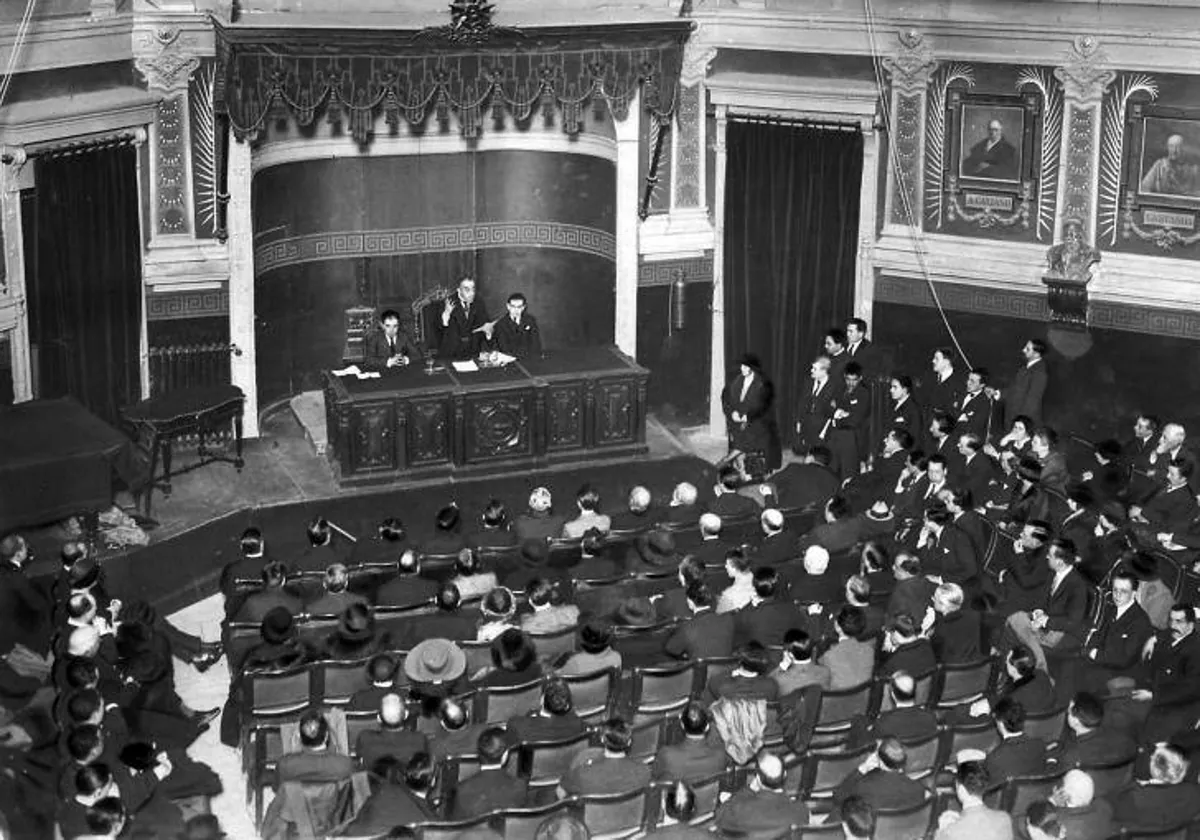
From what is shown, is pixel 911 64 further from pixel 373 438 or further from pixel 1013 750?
pixel 1013 750

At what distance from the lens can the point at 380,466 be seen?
15688mm

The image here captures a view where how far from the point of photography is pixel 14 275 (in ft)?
48.6

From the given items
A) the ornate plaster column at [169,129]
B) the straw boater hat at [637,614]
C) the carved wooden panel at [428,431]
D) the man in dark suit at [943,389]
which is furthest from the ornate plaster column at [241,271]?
the man in dark suit at [943,389]

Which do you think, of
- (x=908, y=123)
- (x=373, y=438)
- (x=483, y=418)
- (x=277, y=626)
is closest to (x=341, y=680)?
(x=277, y=626)

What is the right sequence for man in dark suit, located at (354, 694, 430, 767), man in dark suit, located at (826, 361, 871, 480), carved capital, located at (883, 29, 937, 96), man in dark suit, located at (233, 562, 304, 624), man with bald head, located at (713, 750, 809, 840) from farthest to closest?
1. carved capital, located at (883, 29, 937, 96)
2. man in dark suit, located at (826, 361, 871, 480)
3. man in dark suit, located at (233, 562, 304, 624)
4. man in dark suit, located at (354, 694, 430, 767)
5. man with bald head, located at (713, 750, 809, 840)

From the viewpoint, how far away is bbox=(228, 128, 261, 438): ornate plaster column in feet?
53.6

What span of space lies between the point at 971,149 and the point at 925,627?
20.0 feet

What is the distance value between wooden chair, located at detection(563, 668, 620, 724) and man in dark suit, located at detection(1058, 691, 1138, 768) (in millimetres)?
2674

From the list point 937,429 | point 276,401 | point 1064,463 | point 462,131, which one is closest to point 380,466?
point 276,401

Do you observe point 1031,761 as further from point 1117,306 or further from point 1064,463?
point 1117,306

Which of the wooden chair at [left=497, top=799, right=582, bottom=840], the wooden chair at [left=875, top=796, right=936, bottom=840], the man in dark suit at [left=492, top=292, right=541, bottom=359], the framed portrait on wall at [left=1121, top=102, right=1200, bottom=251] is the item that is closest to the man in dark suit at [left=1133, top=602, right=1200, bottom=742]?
the wooden chair at [left=875, top=796, right=936, bottom=840]

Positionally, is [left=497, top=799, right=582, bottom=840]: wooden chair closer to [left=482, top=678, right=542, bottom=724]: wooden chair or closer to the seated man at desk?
[left=482, top=678, right=542, bottom=724]: wooden chair

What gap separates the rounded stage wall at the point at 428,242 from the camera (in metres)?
17.7

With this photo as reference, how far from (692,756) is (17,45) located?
844cm
